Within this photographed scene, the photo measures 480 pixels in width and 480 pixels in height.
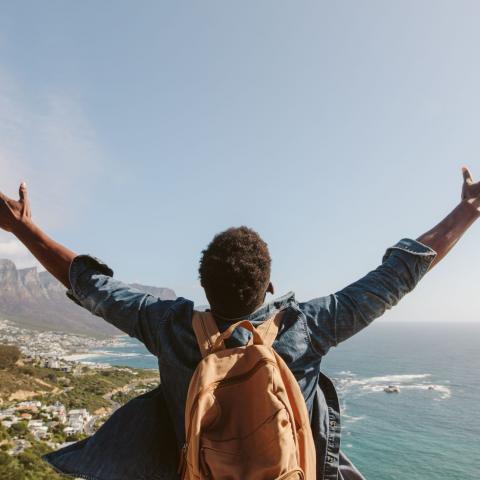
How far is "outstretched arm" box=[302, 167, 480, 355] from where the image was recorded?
4.70 ft

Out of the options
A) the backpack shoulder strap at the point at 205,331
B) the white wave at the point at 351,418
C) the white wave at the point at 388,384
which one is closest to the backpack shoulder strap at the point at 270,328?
the backpack shoulder strap at the point at 205,331

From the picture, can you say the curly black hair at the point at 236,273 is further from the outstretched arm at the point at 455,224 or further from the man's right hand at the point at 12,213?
the man's right hand at the point at 12,213

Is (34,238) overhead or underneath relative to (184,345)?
overhead

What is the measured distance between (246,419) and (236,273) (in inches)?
18.3

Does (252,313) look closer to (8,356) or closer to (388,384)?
(8,356)

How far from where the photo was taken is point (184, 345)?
1.43 m

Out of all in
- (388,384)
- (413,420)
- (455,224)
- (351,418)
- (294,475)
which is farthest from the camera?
(388,384)

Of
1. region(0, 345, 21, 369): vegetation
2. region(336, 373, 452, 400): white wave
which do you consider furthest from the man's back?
region(0, 345, 21, 369): vegetation

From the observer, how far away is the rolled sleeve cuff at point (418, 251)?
150 cm

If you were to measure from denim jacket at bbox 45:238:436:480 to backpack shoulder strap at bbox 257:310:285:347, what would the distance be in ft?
0.09

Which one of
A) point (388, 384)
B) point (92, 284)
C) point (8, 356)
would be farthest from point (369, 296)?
point (388, 384)

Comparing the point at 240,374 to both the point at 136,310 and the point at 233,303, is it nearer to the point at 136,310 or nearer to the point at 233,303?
the point at 233,303

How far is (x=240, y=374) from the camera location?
1.24m

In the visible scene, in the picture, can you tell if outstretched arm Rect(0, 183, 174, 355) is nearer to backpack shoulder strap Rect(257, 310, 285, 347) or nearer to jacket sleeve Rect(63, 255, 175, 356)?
jacket sleeve Rect(63, 255, 175, 356)
